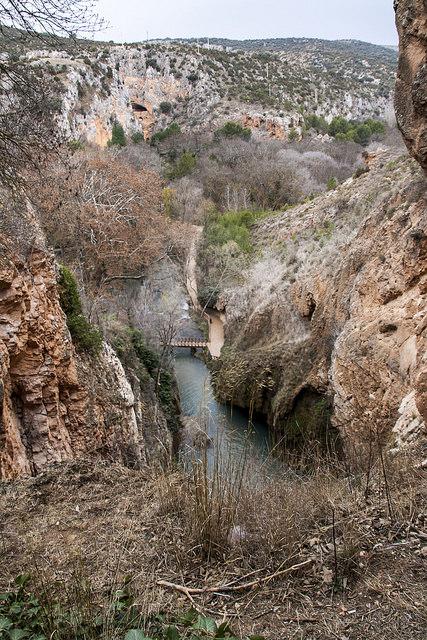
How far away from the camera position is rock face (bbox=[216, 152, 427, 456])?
9000 mm

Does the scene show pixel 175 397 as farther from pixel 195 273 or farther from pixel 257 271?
pixel 195 273

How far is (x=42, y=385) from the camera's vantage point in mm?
7395

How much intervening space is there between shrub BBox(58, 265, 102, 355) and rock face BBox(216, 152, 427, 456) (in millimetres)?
3290

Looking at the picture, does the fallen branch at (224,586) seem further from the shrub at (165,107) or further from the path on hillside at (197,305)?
the shrub at (165,107)

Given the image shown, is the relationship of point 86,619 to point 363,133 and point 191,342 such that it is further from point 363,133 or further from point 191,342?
point 363,133

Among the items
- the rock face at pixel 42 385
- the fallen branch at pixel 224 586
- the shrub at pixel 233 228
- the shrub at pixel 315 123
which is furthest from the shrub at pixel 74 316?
the shrub at pixel 315 123

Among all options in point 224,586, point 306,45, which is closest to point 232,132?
point 224,586

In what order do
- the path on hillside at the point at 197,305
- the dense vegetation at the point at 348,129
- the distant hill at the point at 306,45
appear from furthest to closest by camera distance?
the distant hill at the point at 306,45
the dense vegetation at the point at 348,129
the path on hillside at the point at 197,305

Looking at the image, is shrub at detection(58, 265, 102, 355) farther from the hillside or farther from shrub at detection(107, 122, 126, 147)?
shrub at detection(107, 122, 126, 147)

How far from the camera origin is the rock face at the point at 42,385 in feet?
21.7

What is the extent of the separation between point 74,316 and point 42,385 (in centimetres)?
251

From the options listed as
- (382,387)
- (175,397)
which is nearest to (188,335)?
(175,397)

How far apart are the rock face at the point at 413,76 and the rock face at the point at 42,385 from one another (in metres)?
6.24

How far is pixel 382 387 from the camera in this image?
403 inches
